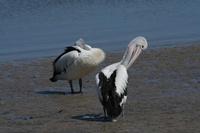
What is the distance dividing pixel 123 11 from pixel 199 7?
2.07 metres

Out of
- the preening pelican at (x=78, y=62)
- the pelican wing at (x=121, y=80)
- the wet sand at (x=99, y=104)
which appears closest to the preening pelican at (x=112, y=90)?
the pelican wing at (x=121, y=80)

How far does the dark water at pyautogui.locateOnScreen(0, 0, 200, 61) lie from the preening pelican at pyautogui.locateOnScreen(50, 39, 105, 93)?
9.98ft

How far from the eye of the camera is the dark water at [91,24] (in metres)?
13.8

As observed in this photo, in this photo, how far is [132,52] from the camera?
320 inches

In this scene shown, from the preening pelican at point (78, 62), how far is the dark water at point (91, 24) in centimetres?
304

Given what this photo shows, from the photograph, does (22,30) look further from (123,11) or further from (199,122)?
(199,122)

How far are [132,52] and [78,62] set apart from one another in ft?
5.61

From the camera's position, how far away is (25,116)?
8.05 m

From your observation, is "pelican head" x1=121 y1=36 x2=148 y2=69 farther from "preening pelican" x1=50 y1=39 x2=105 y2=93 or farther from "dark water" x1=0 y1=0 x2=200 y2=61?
"dark water" x1=0 y1=0 x2=200 y2=61

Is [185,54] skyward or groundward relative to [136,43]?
groundward

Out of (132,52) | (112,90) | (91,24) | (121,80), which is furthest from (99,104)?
(91,24)

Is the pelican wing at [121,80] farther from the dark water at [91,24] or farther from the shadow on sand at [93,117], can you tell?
the dark water at [91,24]

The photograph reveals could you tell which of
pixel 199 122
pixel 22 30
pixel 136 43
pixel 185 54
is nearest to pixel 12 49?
pixel 22 30

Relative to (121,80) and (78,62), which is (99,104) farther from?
(78,62)
